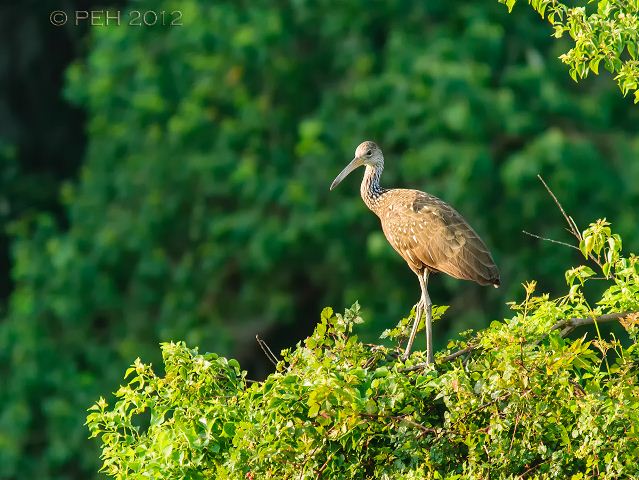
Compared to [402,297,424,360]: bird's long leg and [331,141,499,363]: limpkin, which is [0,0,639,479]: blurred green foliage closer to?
[331,141,499,363]: limpkin

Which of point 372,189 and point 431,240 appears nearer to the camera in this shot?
point 431,240

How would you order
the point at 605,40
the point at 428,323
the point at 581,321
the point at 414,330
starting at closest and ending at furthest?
the point at 581,321
the point at 605,40
the point at 414,330
the point at 428,323

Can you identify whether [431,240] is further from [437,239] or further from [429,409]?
[429,409]

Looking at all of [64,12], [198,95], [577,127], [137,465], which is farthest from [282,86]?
[137,465]

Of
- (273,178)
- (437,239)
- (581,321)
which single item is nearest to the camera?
(581,321)

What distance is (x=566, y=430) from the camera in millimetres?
6055

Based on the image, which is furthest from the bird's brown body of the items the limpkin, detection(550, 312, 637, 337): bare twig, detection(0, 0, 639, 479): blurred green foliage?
detection(0, 0, 639, 479): blurred green foliage

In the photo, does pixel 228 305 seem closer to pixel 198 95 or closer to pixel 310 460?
pixel 198 95

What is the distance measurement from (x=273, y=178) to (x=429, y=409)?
38.8ft

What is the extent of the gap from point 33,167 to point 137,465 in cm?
A: 1697

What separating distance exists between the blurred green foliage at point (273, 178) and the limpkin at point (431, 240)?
24.5 ft

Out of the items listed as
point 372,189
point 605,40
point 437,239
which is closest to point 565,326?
point 605,40

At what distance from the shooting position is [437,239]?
8.72m

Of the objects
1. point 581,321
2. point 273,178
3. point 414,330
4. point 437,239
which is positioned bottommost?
point 581,321
